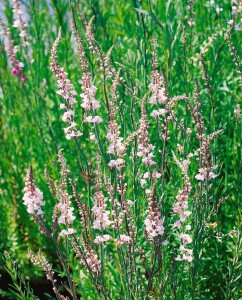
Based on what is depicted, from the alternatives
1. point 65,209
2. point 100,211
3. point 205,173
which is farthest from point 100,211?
point 205,173

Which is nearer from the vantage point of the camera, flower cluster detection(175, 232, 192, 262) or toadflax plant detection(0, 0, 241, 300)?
toadflax plant detection(0, 0, 241, 300)

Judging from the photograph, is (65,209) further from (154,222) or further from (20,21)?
(20,21)

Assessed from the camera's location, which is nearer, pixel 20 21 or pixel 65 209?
pixel 65 209

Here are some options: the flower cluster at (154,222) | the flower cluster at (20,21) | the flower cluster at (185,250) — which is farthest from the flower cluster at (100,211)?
the flower cluster at (20,21)

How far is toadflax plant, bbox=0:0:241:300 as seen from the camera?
1741 millimetres

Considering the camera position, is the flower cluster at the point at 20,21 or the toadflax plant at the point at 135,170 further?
the flower cluster at the point at 20,21

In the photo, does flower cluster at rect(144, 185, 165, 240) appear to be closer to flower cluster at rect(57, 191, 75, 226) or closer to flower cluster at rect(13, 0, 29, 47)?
flower cluster at rect(57, 191, 75, 226)

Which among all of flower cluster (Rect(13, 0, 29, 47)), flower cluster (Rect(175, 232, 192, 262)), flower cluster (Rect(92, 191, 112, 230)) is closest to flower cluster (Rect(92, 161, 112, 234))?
flower cluster (Rect(92, 191, 112, 230))

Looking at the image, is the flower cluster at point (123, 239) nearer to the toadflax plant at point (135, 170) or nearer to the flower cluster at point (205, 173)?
the toadflax plant at point (135, 170)

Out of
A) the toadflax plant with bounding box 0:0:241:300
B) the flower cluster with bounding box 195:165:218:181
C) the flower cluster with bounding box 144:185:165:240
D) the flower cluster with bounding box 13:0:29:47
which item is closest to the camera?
the flower cluster with bounding box 144:185:165:240

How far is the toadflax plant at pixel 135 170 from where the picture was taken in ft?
5.71

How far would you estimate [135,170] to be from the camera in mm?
1944

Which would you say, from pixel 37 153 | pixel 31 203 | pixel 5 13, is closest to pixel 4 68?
pixel 5 13

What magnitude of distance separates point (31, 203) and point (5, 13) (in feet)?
8.32
